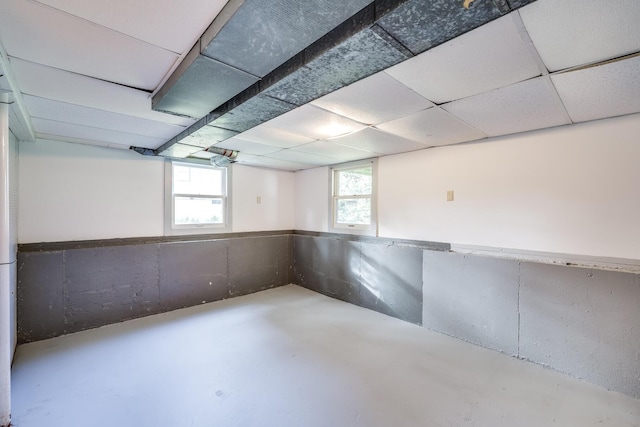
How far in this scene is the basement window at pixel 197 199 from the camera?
399cm

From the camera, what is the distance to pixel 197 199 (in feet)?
13.9

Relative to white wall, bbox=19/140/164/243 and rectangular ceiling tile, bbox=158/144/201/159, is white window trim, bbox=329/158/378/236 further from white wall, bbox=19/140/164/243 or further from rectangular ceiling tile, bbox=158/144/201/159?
white wall, bbox=19/140/164/243

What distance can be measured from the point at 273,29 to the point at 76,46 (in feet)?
3.46

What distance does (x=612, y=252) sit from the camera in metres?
2.27

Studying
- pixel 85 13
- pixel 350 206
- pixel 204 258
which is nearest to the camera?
pixel 85 13

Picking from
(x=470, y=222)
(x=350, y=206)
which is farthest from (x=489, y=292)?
(x=350, y=206)

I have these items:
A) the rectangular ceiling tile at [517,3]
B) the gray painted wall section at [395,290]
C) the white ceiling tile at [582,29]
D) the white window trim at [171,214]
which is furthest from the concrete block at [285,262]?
the rectangular ceiling tile at [517,3]

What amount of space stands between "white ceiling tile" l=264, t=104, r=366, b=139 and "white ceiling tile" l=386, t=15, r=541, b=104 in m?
0.77

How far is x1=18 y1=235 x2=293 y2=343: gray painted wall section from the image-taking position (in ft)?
9.64

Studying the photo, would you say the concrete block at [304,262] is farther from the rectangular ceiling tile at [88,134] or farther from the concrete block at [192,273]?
the rectangular ceiling tile at [88,134]

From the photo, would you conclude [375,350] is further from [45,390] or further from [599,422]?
[45,390]

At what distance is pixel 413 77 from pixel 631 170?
2049 mm

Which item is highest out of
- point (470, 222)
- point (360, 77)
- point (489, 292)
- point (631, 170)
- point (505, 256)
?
point (360, 77)

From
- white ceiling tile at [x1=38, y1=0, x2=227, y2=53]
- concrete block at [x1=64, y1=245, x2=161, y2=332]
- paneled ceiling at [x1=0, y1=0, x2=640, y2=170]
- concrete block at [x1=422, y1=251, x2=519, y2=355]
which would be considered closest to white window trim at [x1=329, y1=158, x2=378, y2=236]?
concrete block at [x1=422, y1=251, x2=519, y2=355]
